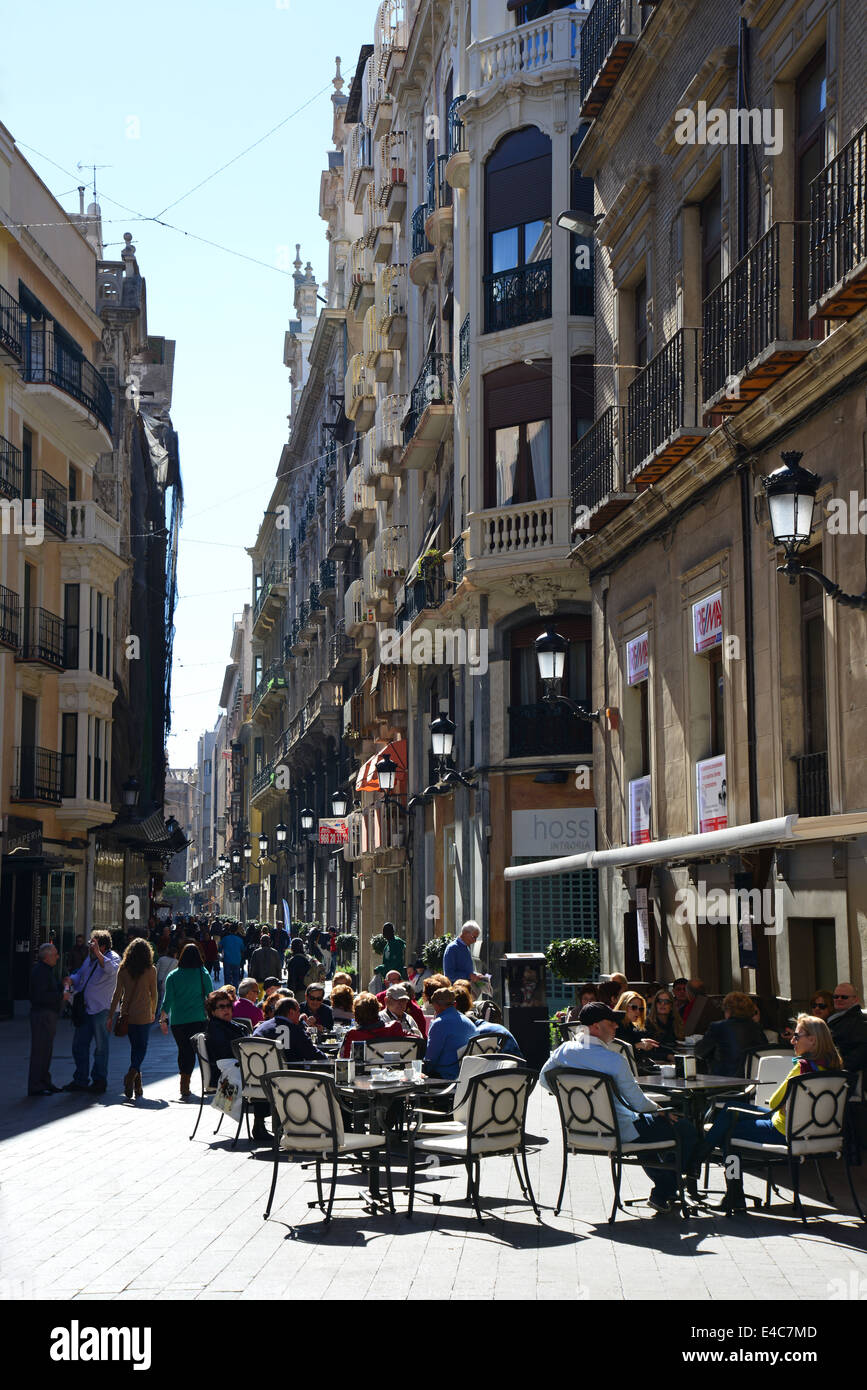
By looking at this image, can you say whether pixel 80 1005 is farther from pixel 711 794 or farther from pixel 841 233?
pixel 841 233

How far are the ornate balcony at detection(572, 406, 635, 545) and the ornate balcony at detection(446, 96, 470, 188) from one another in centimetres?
905

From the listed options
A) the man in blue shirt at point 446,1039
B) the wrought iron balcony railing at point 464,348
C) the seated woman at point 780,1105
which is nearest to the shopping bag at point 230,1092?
the man in blue shirt at point 446,1039

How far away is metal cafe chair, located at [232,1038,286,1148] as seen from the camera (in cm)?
1320

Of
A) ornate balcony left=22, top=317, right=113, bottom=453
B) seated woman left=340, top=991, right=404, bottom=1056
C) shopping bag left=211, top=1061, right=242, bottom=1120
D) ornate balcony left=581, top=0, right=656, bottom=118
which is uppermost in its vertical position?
ornate balcony left=22, top=317, right=113, bottom=453

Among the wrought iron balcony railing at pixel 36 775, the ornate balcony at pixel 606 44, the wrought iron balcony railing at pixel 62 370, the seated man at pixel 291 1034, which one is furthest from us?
the wrought iron balcony railing at pixel 62 370

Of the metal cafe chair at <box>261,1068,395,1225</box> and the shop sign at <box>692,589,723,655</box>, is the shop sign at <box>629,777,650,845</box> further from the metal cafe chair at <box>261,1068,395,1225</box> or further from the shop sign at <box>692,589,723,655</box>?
the metal cafe chair at <box>261,1068,395,1225</box>

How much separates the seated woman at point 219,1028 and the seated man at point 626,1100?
4964 millimetres

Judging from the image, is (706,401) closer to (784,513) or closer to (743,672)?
(743,672)

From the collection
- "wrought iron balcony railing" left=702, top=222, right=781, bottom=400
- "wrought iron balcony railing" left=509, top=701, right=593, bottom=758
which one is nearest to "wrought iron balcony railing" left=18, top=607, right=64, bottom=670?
"wrought iron balcony railing" left=509, top=701, right=593, bottom=758

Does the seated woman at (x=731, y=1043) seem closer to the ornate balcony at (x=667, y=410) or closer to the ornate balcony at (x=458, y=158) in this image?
the ornate balcony at (x=667, y=410)

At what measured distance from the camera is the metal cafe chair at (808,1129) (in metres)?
10.4

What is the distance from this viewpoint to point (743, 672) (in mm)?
16250

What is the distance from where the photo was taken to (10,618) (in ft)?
114
